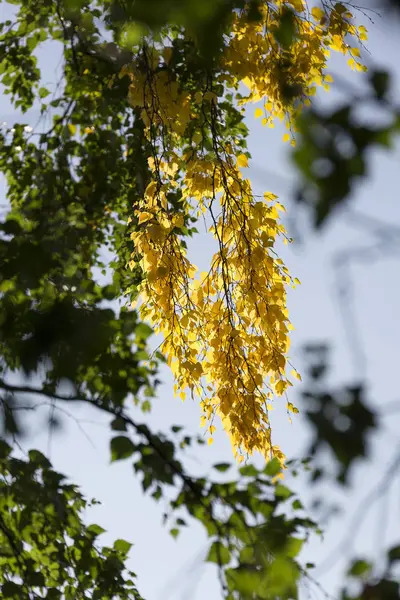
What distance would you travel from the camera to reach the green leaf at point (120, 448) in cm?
148

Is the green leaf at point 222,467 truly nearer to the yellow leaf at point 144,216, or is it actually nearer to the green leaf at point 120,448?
the green leaf at point 120,448

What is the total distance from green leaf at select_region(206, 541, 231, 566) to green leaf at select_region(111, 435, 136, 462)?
210mm

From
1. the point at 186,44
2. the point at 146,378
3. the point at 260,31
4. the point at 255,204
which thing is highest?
the point at 260,31

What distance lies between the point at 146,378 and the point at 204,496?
0.97ft

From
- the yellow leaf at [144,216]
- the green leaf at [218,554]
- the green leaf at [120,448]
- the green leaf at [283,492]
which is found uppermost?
the yellow leaf at [144,216]

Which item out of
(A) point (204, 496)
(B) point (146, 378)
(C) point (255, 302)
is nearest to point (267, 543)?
(A) point (204, 496)

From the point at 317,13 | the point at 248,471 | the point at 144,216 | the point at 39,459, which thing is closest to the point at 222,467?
the point at 248,471

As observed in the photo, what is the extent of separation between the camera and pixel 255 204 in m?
3.14

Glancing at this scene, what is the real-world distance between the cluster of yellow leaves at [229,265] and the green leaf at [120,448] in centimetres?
153

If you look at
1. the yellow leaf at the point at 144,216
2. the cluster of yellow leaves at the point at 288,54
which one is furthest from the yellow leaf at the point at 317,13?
the yellow leaf at the point at 144,216

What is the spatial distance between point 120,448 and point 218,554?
24 cm

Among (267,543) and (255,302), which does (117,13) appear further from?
(267,543)

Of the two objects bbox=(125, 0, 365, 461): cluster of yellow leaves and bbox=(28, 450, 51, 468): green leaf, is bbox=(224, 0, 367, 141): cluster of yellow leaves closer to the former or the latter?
bbox=(125, 0, 365, 461): cluster of yellow leaves

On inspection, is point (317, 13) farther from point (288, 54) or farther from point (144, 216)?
point (144, 216)
